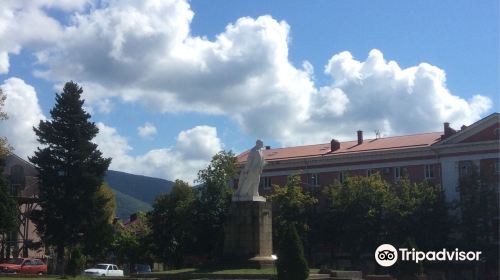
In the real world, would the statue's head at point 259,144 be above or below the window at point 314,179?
below

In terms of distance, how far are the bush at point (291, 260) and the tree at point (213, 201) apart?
2594 centimetres

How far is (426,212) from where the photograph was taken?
160 feet

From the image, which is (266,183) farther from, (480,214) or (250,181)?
(250,181)

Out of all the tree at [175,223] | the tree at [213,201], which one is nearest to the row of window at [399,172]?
the tree at [213,201]

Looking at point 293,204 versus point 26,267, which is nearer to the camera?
point 26,267

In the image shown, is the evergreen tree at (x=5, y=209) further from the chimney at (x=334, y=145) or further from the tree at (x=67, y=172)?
the chimney at (x=334, y=145)

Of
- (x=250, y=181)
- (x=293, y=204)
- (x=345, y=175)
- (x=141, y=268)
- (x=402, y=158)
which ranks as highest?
(x=402, y=158)

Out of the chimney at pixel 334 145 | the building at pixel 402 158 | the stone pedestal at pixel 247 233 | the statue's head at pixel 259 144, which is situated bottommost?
the stone pedestal at pixel 247 233

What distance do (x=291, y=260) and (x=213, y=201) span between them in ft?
92.7

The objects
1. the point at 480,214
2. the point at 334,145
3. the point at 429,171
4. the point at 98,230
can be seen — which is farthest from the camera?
the point at 334,145

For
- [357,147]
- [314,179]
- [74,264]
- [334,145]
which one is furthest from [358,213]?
[74,264]

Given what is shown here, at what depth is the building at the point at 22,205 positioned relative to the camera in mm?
56531

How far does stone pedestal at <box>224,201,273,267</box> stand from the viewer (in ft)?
95.5

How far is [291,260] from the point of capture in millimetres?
23500
